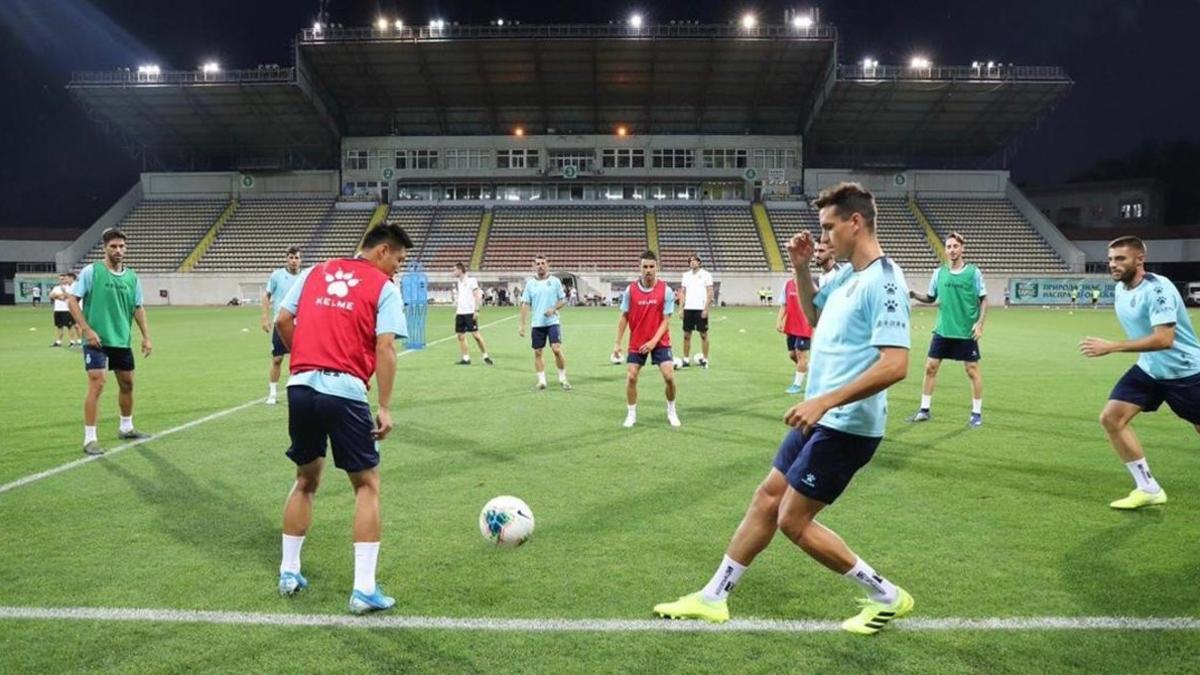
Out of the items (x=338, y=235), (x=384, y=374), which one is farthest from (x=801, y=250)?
(x=338, y=235)

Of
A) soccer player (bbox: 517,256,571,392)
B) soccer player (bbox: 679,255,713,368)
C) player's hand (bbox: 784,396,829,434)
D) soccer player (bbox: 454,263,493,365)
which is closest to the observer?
player's hand (bbox: 784,396,829,434)

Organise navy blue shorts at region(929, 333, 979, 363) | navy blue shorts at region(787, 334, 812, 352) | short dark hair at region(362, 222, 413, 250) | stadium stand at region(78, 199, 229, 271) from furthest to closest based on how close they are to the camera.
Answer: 1. stadium stand at region(78, 199, 229, 271)
2. navy blue shorts at region(787, 334, 812, 352)
3. navy blue shorts at region(929, 333, 979, 363)
4. short dark hair at region(362, 222, 413, 250)

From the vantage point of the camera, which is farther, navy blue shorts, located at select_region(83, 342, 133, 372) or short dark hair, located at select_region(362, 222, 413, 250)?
navy blue shorts, located at select_region(83, 342, 133, 372)

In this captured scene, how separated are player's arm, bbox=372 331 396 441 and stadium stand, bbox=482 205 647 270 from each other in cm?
4869

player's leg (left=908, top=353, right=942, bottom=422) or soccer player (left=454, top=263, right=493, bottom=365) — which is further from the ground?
soccer player (left=454, top=263, right=493, bottom=365)

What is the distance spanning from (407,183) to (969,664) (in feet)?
200

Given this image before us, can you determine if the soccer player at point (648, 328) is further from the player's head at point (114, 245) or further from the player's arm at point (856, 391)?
the player's arm at point (856, 391)

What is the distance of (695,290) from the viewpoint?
55.5ft

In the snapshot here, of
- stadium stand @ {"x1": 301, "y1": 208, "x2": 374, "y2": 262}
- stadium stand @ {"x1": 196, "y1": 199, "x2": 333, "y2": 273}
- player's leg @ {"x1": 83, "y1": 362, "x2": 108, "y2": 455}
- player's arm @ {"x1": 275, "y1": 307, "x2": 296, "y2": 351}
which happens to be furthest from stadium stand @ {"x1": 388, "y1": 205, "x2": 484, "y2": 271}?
player's arm @ {"x1": 275, "y1": 307, "x2": 296, "y2": 351}

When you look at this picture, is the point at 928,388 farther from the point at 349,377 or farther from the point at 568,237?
the point at 568,237

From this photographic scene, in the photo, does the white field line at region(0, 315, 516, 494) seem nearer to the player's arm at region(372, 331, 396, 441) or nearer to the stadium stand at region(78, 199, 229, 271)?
the player's arm at region(372, 331, 396, 441)

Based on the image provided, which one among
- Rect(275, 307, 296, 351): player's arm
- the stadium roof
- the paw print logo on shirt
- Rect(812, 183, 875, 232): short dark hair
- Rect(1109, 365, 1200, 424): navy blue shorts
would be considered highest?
the stadium roof

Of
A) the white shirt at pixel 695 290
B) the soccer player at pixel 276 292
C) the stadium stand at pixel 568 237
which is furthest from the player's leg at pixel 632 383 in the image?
the stadium stand at pixel 568 237

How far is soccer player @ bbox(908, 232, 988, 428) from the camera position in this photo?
991 cm
